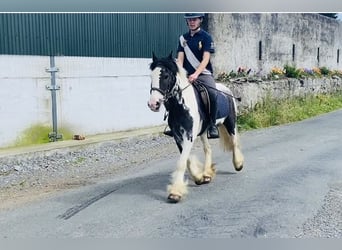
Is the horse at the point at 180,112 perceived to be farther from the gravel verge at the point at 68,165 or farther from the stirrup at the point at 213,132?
the gravel verge at the point at 68,165

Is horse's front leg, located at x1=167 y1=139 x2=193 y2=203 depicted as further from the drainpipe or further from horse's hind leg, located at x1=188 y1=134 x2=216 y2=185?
the drainpipe

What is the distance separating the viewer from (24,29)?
5.93 m

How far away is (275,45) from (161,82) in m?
4.02

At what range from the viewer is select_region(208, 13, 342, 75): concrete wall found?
6965 millimetres

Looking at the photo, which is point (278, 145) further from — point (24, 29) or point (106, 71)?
point (24, 29)

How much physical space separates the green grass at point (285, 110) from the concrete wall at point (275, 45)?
0.77 m

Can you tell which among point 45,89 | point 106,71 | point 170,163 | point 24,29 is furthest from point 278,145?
point 24,29

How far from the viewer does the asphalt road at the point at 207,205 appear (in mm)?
A: 3305

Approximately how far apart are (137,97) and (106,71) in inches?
27.1

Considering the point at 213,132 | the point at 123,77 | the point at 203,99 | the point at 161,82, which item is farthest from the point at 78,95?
the point at 161,82

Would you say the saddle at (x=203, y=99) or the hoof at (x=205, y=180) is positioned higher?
the saddle at (x=203, y=99)

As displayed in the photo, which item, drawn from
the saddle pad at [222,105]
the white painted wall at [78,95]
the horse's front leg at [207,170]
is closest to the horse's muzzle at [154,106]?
the saddle pad at [222,105]

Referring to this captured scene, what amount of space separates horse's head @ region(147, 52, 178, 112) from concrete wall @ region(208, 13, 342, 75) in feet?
A: 10.1

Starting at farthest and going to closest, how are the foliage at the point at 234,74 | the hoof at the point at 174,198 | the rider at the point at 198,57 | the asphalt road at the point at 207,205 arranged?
the foliage at the point at 234,74 → the rider at the point at 198,57 → the hoof at the point at 174,198 → the asphalt road at the point at 207,205
